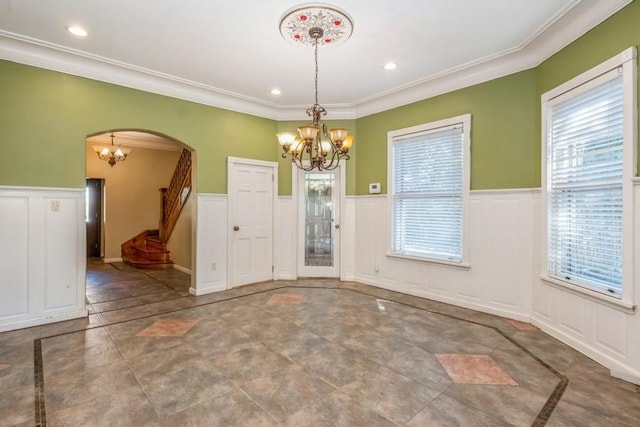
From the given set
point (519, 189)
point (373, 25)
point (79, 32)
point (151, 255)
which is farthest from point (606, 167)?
point (151, 255)

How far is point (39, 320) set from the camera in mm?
3361

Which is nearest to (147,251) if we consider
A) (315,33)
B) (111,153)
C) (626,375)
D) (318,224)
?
(111,153)

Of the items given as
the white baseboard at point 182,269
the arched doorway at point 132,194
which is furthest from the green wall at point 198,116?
the arched doorway at point 132,194

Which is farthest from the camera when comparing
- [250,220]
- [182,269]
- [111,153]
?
[111,153]

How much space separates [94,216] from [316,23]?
304 inches

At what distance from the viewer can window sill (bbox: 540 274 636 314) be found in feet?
7.74

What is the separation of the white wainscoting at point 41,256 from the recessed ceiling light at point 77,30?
5.40 feet

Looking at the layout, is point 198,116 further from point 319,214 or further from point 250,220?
point 319,214

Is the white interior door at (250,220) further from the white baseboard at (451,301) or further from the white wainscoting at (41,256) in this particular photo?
the white wainscoting at (41,256)

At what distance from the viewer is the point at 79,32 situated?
3.06 metres

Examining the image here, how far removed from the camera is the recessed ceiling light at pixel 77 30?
2.97 metres

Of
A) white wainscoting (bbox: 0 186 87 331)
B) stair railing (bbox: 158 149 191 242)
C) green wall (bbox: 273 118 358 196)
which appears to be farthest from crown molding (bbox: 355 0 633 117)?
white wainscoting (bbox: 0 186 87 331)

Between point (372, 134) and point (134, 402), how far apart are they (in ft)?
14.6

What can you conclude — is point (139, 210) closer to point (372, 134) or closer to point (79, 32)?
point (79, 32)
